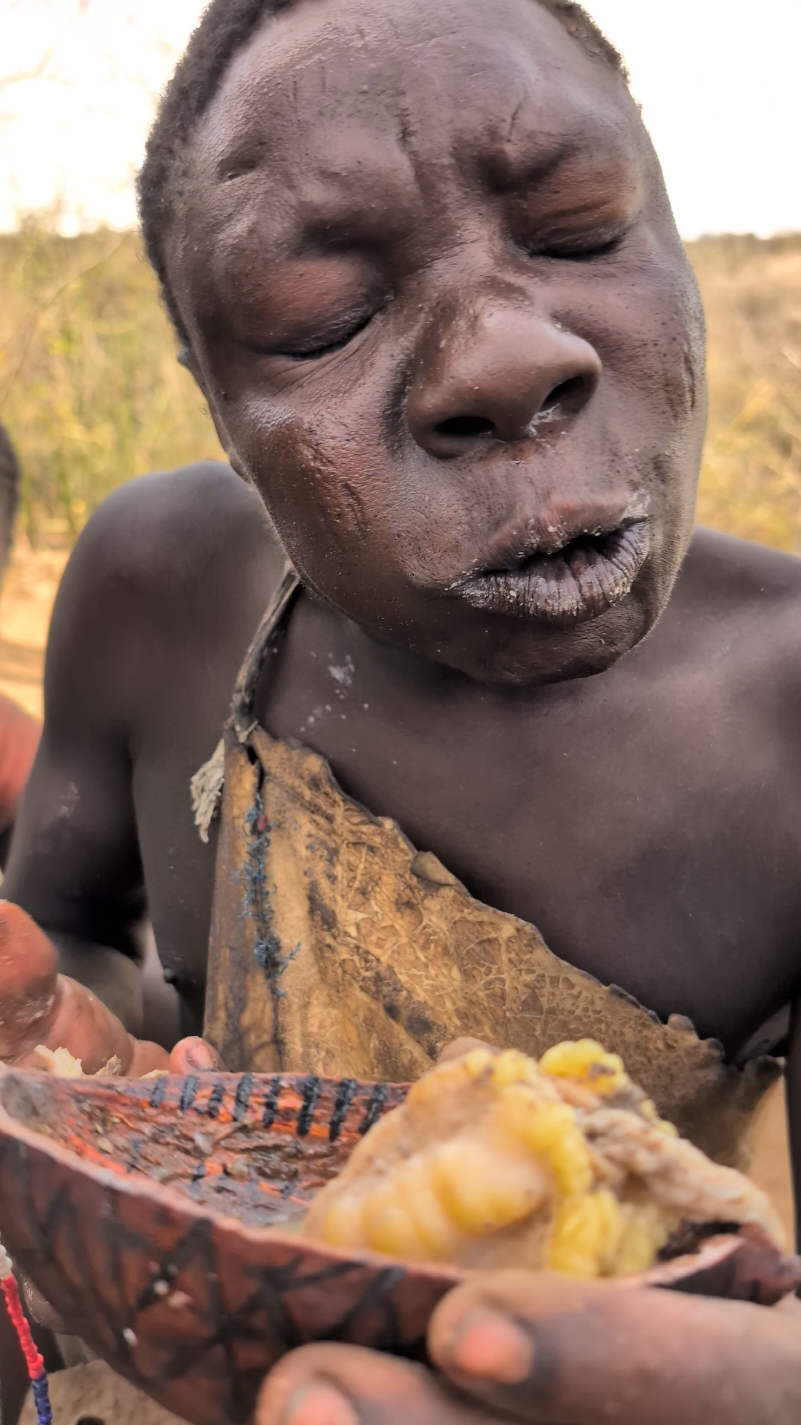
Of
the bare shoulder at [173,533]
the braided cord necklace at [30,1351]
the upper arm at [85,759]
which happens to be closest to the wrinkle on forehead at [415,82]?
the bare shoulder at [173,533]

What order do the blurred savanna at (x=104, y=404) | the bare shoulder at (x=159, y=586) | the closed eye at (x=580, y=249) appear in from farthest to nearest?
the blurred savanna at (x=104, y=404) < the bare shoulder at (x=159, y=586) < the closed eye at (x=580, y=249)

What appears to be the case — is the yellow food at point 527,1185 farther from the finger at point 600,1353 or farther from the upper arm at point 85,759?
the upper arm at point 85,759

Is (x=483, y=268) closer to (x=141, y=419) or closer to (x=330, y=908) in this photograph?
(x=330, y=908)

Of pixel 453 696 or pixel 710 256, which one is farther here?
pixel 710 256

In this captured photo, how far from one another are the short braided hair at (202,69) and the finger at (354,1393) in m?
1.06

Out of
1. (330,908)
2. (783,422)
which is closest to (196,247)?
(330,908)

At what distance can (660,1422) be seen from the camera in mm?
542

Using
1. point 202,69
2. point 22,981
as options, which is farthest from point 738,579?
point 22,981

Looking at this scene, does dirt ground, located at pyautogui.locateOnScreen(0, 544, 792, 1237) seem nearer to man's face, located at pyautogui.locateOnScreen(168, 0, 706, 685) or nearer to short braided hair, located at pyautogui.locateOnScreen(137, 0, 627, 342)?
short braided hair, located at pyautogui.locateOnScreen(137, 0, 627, 342)

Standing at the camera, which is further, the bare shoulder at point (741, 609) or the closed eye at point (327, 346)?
the bare shoulder at point (741, 609)

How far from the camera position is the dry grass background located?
6445 mm

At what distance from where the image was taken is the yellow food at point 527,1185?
587 millimetres

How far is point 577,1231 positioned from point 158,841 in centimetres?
104

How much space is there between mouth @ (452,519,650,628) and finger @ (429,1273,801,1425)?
55 centimetres
